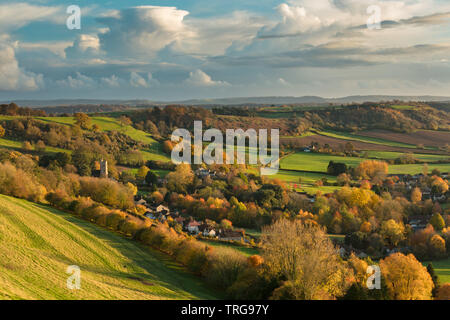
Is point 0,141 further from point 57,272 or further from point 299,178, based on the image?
point 57,272

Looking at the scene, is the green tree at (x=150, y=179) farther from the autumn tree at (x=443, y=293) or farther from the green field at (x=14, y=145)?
the autumn tree at (x=443, y=293)

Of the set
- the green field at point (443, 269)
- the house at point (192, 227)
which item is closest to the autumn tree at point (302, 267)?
the green field at point (443, 269)

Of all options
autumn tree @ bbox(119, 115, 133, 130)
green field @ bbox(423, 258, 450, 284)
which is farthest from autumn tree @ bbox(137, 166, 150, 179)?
green field @ bbox(423, 258, 450, 284)

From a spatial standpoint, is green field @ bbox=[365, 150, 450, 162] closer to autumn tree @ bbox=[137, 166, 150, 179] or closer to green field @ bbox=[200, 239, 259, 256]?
autumn tree @ bbox=[137, 166, 150, 179]
